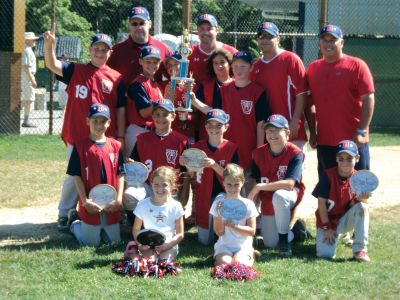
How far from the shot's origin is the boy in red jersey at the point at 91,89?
275 inches

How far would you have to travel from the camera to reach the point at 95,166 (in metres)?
6.72

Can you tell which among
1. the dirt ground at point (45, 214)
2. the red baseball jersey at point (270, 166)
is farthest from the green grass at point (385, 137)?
the red baseball jersey at point (270, 166)

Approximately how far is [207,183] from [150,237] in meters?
1.19

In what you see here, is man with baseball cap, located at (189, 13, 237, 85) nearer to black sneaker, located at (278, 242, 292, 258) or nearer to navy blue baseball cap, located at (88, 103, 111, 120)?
navy blue baseball cap, located at (88, 103, 111, 120)

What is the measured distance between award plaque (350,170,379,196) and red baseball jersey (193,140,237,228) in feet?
3.70

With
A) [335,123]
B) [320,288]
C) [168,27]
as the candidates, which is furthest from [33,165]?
[168,27]

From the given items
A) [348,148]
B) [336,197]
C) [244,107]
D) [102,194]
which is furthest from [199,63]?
[336,197]

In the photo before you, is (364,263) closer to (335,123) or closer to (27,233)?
(335,123)

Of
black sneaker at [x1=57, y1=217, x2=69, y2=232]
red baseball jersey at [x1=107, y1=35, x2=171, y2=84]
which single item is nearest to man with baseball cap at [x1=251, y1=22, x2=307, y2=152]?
red baseball jersey at [x1=107, y1=35, x2=171, y2=84]

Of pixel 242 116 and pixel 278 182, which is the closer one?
pixel 278 182

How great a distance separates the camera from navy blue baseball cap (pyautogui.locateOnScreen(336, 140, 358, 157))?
6.24m

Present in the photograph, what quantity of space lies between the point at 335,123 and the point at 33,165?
210 inches

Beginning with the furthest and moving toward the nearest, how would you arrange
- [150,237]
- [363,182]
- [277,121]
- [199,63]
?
1. [199,63]
2. [277,121]
3. [363,182]
4. [150,237]

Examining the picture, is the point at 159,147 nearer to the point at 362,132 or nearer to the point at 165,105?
the point at 165,105
